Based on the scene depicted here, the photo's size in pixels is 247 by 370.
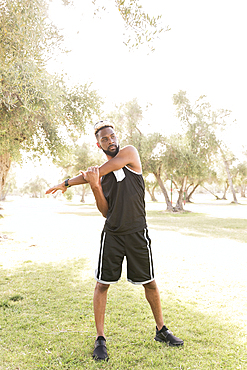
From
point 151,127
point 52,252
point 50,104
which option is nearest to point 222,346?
point 52,252

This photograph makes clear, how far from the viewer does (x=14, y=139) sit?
1060 centimetres

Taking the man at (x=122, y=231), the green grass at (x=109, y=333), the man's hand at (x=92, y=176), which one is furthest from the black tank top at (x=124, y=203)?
the green grass at (x=109, y=333)

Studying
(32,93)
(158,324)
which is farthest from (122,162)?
(32,93)

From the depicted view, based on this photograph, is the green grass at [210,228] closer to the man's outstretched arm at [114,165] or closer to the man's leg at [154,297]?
the man's leg at [154,297]

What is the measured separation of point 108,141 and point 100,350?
85.6 inches

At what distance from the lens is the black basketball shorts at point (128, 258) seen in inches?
111

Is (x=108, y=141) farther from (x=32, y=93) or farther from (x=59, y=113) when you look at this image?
(x=59, y=113)

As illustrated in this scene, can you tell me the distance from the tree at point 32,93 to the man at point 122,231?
10.8 ft

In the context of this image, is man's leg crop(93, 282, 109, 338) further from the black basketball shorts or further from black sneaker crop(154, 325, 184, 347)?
black sneaker crop(154, 325, 184, 347)

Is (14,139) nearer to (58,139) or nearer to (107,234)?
(58,139)

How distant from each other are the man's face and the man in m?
0.19

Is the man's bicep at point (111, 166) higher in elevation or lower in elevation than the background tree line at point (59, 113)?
lower

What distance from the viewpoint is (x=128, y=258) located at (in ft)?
9.36

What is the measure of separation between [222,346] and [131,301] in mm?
1586
